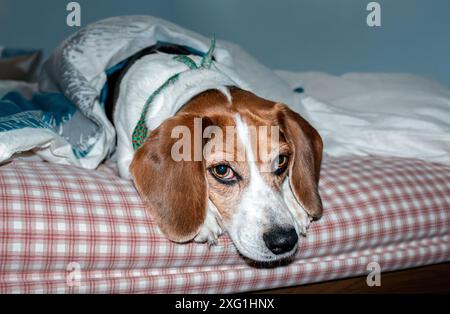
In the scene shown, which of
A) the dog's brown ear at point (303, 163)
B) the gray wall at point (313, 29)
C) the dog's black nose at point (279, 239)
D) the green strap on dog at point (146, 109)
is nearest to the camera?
the dog's black nose at point (279, 239)

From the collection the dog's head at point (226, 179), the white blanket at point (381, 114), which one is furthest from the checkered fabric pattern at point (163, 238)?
the white blanket at point (381, 114)

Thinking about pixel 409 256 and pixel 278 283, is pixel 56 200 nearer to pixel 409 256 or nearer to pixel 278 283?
pixel 278 283

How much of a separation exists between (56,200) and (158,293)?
0.52 meters

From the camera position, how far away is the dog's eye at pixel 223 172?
180 centimetres

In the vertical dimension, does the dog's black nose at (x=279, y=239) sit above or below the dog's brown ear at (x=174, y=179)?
below

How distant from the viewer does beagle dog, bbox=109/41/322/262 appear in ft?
5.66

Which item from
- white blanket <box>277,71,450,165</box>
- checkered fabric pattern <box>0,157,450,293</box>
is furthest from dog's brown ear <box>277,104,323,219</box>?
white blanket <box>277,71,450,165</box>

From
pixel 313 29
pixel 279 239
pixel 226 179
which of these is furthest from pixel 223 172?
pixel 313 29

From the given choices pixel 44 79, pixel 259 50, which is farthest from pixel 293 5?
pixel 44 79

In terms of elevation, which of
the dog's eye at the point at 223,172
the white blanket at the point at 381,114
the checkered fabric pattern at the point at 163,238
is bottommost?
the checkered fabric pattern at the point at 163,238

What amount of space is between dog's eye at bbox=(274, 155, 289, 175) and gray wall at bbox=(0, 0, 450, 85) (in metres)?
2.93

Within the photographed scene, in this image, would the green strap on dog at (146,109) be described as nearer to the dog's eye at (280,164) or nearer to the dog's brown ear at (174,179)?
the dog's brown ear at (174,179)

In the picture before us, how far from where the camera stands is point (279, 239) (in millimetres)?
1677

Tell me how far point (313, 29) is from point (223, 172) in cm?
335
